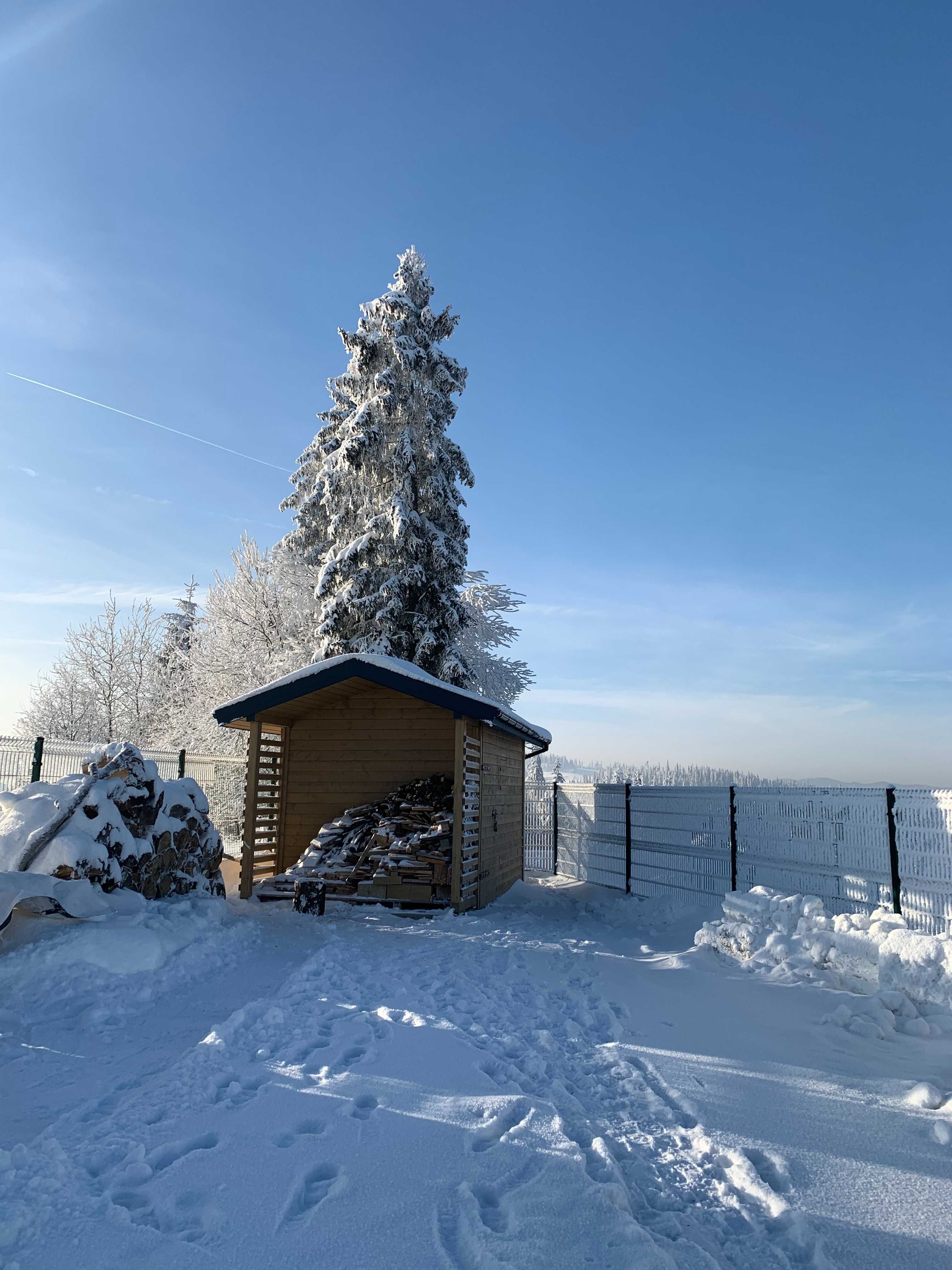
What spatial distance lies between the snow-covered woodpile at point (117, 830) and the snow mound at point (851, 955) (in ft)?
19.0

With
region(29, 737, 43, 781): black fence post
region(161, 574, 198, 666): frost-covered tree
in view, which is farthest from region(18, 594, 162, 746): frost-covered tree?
region(29, 737, 43, 781): black fence post

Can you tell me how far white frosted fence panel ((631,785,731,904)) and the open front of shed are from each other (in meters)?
2.32

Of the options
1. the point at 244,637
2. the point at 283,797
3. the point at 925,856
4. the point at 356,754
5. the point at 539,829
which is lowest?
the point at 539,829

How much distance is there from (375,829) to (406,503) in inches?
344

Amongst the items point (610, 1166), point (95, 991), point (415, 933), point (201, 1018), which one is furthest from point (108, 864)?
point (610, 1166)

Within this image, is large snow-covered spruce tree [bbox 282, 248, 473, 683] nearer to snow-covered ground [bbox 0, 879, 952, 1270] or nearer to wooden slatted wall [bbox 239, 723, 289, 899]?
wooden slatted wall [bbox 239, 723, 289, 899]

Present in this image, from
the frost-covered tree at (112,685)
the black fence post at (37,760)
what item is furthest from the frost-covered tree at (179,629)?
the black fence post at (37,760)

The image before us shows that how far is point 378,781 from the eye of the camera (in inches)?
479

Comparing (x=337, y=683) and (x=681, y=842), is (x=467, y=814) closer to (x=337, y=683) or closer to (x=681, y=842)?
(x=337, y=683)

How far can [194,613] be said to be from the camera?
40.8 metres

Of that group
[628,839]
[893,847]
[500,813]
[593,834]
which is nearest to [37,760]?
[500,813]

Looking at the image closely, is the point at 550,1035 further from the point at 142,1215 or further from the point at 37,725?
the point at 37,725

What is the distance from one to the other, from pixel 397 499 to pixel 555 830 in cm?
834

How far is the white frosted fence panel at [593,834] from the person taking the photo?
13.3 meters
